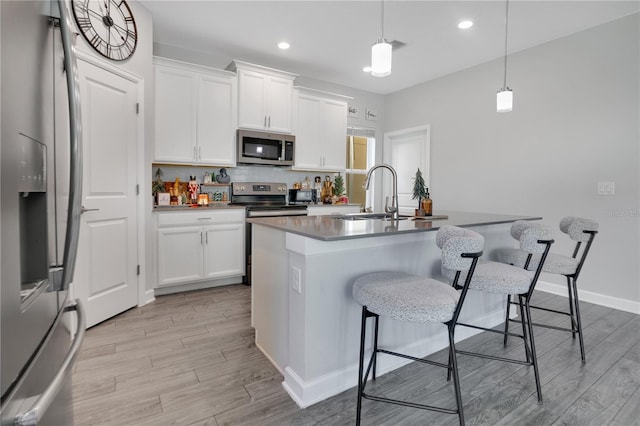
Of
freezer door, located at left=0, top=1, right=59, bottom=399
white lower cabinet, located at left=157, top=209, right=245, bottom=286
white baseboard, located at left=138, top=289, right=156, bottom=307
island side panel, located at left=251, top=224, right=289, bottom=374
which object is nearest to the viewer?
freezer door, located at left=0, top=1, right=59, bottom=399

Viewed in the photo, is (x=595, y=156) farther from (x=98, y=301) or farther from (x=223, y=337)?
(x=98, y=301)

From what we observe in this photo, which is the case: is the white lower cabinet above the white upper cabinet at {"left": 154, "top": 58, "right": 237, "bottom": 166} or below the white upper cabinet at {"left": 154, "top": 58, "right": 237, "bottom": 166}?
below

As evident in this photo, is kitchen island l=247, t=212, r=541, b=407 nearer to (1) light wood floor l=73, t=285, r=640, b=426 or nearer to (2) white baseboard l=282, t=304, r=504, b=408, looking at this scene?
(2) white baseboard l=282, t=304, r=504, b=408

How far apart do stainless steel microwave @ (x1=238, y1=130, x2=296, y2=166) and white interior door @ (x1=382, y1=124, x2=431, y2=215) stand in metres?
2.05

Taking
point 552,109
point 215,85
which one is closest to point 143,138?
point 215,85

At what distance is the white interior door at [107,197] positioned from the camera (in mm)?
2521

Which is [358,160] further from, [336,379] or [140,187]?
[336,379]

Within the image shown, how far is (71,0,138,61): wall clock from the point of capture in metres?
2.49

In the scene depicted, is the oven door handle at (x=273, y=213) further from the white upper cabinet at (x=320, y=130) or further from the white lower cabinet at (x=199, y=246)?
the white upper cabinet at (x=320, y=130)

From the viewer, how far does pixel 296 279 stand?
173 cm

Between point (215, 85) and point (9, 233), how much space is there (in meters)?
3.63

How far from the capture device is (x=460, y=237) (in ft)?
4.68

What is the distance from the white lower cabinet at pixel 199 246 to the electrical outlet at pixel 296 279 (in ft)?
6.81

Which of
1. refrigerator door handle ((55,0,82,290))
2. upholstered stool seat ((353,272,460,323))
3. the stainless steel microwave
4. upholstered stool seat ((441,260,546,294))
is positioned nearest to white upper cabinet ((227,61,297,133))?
the stainless steel microwave
